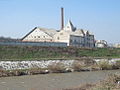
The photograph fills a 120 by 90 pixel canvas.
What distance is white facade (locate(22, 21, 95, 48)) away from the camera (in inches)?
2894

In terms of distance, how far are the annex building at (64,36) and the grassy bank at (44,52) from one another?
13398 millimetres

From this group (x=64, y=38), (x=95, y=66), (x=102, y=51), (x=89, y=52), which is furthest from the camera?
(x=64, y=38)

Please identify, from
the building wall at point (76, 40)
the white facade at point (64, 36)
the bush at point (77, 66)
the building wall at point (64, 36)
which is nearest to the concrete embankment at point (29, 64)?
the bush at point (77, 66)

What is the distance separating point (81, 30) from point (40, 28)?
38.4 feet

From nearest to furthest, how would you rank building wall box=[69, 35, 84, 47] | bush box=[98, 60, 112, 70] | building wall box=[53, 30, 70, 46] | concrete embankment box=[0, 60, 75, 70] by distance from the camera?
concrete embankment box=[0, 60, 75, 70], bush box=[98, 60, 112, 70], building wall box=[53, 30, 70, 46], building wall box=[69, 35, 84, 47]

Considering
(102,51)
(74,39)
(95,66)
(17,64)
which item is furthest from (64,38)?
(17,64)

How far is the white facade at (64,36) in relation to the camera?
241 ft

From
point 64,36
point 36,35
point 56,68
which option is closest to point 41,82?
point 56,68

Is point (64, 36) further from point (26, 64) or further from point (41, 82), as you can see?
point (41, 82)

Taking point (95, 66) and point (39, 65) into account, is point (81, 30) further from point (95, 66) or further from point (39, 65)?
point (39, 65)

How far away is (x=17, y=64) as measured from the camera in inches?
1357

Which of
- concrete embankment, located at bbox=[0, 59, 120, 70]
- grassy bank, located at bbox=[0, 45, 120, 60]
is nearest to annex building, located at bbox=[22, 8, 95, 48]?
grassy bank, located at bbox=[0, 45, 120, 60]

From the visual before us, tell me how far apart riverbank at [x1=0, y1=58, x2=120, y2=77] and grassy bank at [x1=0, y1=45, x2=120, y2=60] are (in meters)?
5.87

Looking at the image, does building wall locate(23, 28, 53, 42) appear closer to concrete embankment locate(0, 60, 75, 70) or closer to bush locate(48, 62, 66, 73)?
concrete embankment locate(0, 60, 75, 70)
